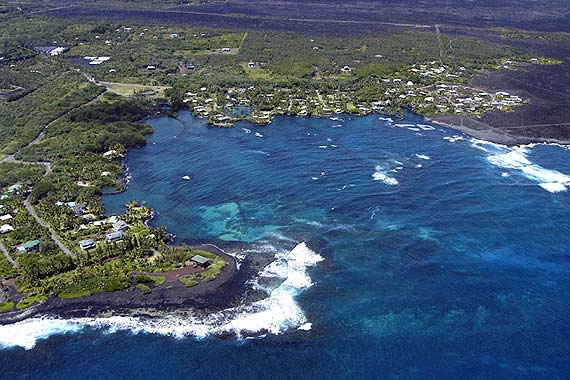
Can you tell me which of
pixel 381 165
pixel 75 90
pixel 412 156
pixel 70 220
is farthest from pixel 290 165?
pixel 75 90

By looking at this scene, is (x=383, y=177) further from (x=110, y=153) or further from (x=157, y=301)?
(x=110, y=153)

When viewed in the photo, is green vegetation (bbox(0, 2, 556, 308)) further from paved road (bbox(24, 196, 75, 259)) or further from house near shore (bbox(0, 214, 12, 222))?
house near shore (bbox(0, 214, 12, 222))

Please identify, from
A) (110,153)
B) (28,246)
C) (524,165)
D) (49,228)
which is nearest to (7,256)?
(28,246)

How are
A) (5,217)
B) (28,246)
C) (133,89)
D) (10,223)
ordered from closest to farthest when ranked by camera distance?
(28,246) < (10,223) < (5,217) < (133,89)

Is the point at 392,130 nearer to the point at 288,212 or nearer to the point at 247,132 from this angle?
the point at 247,132

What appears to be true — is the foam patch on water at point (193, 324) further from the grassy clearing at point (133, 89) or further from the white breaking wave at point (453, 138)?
the grassy clearing at point (133, 89)

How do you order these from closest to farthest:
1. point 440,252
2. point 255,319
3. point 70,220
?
point 255,319
point 440,252
point 70,220
